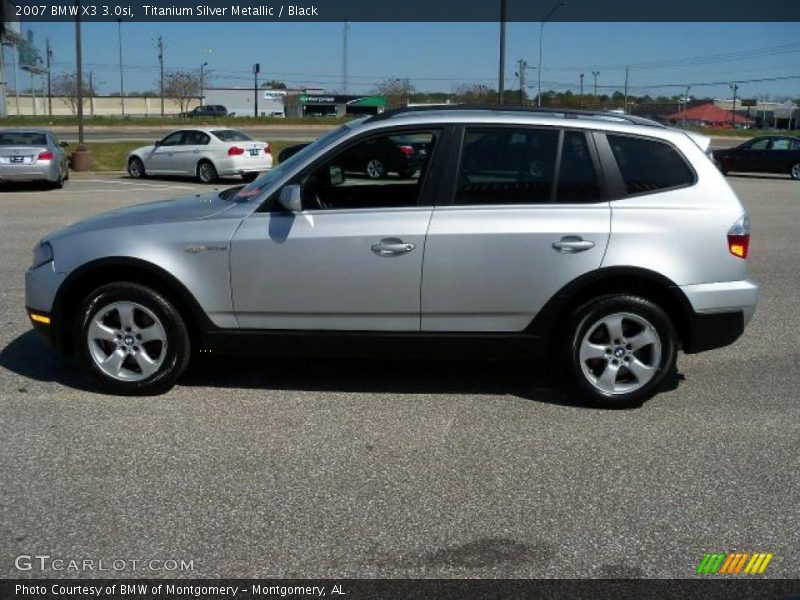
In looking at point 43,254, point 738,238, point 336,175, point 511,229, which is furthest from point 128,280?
point 738,238

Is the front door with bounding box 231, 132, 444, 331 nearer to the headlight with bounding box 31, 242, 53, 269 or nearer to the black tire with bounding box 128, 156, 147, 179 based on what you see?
the headlight with bounding box 31, 242, 53, 269

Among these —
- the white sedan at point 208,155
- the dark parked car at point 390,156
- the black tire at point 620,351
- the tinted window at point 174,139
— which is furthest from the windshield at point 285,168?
the tinted window at point 174,139

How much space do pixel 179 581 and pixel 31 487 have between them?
1191 millimetres

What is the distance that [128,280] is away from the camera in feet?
17.5

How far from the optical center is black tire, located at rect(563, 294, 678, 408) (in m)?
5.16

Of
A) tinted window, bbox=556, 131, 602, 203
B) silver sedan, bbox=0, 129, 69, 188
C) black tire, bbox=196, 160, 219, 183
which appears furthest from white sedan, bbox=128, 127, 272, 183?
tinted window, bbox=556, 131, 602, 203

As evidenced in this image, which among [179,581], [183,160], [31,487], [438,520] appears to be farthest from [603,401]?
[183,160]

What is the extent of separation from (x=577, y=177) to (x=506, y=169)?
0.44 metres

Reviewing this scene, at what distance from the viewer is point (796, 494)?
410 cm

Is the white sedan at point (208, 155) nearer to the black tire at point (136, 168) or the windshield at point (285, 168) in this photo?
the black tire at point (136, 168)

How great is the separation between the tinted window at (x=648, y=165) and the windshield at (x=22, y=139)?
16595mm

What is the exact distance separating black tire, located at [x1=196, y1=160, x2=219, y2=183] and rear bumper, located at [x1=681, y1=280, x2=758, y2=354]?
18144mm

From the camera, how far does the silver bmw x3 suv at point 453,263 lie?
5.12 meters

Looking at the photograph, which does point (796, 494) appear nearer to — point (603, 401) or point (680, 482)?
point (680, 482)
